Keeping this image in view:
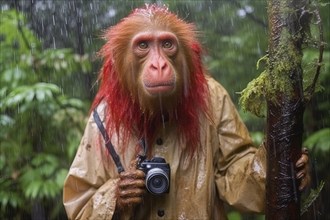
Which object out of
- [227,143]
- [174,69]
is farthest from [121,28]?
[227,143]

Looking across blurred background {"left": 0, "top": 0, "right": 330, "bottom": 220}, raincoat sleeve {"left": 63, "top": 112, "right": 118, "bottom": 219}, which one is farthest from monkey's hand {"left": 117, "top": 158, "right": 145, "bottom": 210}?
blurred background {"left": 0, "top": 0, "right": 330, "bottom": 220}

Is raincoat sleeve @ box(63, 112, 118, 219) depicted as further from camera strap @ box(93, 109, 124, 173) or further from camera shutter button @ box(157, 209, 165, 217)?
camera shutter button @ box(157, 209, 165, 217)

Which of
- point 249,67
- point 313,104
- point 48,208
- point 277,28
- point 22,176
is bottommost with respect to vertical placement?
point 48,208

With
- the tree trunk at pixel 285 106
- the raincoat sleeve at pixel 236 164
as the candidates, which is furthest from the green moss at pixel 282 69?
the raincoat sleeve at pixel 236 164

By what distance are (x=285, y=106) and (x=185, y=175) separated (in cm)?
77

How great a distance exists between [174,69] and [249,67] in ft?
7.17

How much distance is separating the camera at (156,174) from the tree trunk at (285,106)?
515mm

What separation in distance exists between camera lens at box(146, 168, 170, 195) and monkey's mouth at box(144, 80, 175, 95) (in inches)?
12.7

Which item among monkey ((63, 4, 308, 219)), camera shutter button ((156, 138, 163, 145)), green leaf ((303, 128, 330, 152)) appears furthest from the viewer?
green leaf ((303, 128, 330, 152))

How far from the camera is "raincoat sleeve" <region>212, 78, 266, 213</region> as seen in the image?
2420mm

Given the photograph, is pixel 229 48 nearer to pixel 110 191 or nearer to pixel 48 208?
pixel 48 208

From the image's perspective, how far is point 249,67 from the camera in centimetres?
460

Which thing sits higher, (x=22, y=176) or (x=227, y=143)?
(x=227, y=143)

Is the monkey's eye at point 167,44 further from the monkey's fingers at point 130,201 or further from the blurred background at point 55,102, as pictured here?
the blurred background at point 55,102
